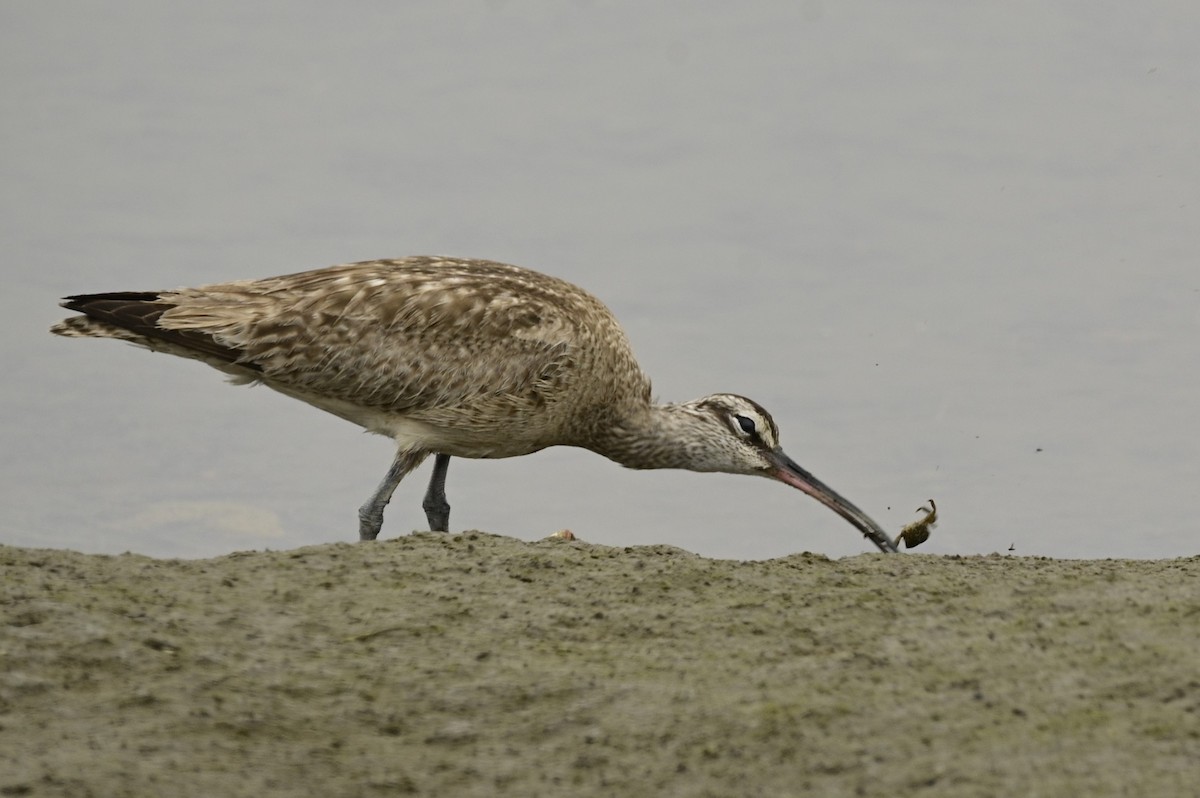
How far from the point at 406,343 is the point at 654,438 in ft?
5.86

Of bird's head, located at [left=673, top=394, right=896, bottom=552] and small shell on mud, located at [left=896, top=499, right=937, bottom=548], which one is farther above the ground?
bird's head, located at [left=673, top=394, right=896, bottom=552]

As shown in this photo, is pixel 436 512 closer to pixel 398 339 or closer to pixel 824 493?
pixel 398 339

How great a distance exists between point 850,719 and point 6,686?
276 cm

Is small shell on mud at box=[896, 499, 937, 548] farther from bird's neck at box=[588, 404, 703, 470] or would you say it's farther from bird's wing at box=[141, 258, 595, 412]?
bird's wing at box=[141, 258, 595, 412]

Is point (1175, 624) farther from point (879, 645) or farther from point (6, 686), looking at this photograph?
point (6, 686)

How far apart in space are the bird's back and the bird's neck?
55 cm

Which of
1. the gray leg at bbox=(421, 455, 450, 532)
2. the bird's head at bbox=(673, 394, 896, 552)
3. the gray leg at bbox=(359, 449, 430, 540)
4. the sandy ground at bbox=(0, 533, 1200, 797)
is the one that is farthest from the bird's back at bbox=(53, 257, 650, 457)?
the sandy ground at bbox=(0, 533, 1200, 797)

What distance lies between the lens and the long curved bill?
36.2 ft

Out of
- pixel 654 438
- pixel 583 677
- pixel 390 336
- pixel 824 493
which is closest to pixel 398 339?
pixel 390 336

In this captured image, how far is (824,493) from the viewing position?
440 inches

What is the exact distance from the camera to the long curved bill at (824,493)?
11023 mm

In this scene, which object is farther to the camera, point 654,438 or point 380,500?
point 654,438

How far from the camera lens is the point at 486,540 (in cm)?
806

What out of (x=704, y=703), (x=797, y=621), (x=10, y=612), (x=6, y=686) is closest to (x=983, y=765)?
(x=704, y=703)
